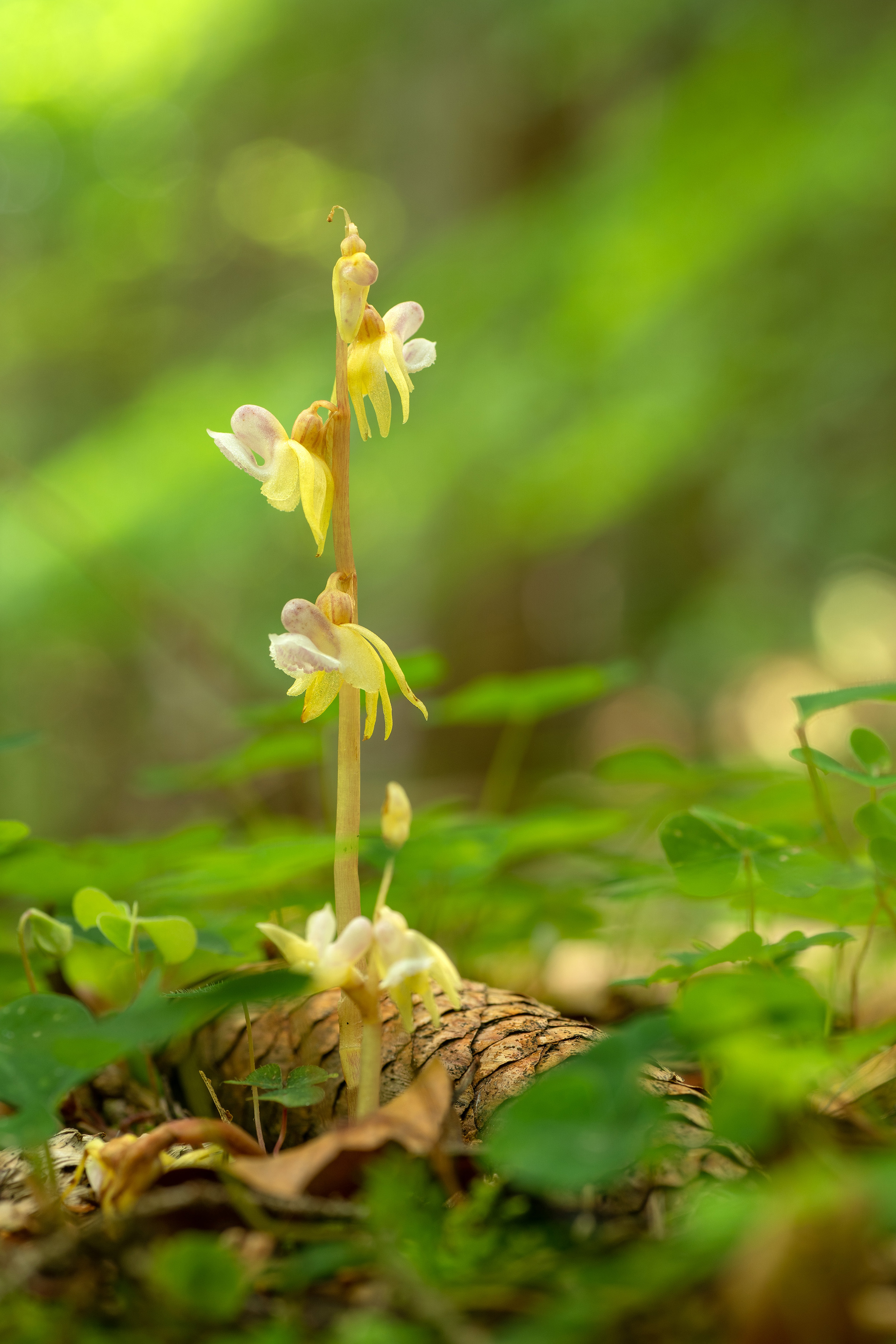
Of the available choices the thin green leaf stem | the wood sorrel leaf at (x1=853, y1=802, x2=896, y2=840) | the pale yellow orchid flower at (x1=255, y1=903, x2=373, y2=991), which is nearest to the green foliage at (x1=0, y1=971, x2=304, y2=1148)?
the pale yellow orchid flower at (x1=255, y1=903, x2=373, y2=991)

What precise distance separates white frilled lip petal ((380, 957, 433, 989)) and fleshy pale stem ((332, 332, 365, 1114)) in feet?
0.40

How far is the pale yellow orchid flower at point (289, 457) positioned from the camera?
0.95m

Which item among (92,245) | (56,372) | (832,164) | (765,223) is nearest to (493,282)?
(765,223)

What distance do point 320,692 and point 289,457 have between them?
0.77 ft

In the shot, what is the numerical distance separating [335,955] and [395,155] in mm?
7560

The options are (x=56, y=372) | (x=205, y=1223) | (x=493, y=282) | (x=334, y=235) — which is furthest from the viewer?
(x=56, y=372)

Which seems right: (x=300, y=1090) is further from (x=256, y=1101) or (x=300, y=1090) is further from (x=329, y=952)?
(x=329, y=952)

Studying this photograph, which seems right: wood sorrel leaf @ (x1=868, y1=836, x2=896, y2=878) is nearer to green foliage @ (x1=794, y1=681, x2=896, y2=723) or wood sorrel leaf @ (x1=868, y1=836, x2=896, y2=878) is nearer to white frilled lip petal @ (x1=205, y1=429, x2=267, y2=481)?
green foliage @ (x1=794, y1=681, x2=896, y2=723)

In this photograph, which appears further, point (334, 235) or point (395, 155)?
point (334, 235)

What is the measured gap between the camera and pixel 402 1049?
43.1 inches

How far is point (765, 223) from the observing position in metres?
4.08

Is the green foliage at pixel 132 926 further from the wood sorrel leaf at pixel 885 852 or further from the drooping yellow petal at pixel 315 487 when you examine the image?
the wood sorrel leaf at pixel 885 852

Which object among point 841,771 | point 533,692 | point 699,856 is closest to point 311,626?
point 699,856

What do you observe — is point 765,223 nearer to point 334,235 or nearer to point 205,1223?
point 205,1223
